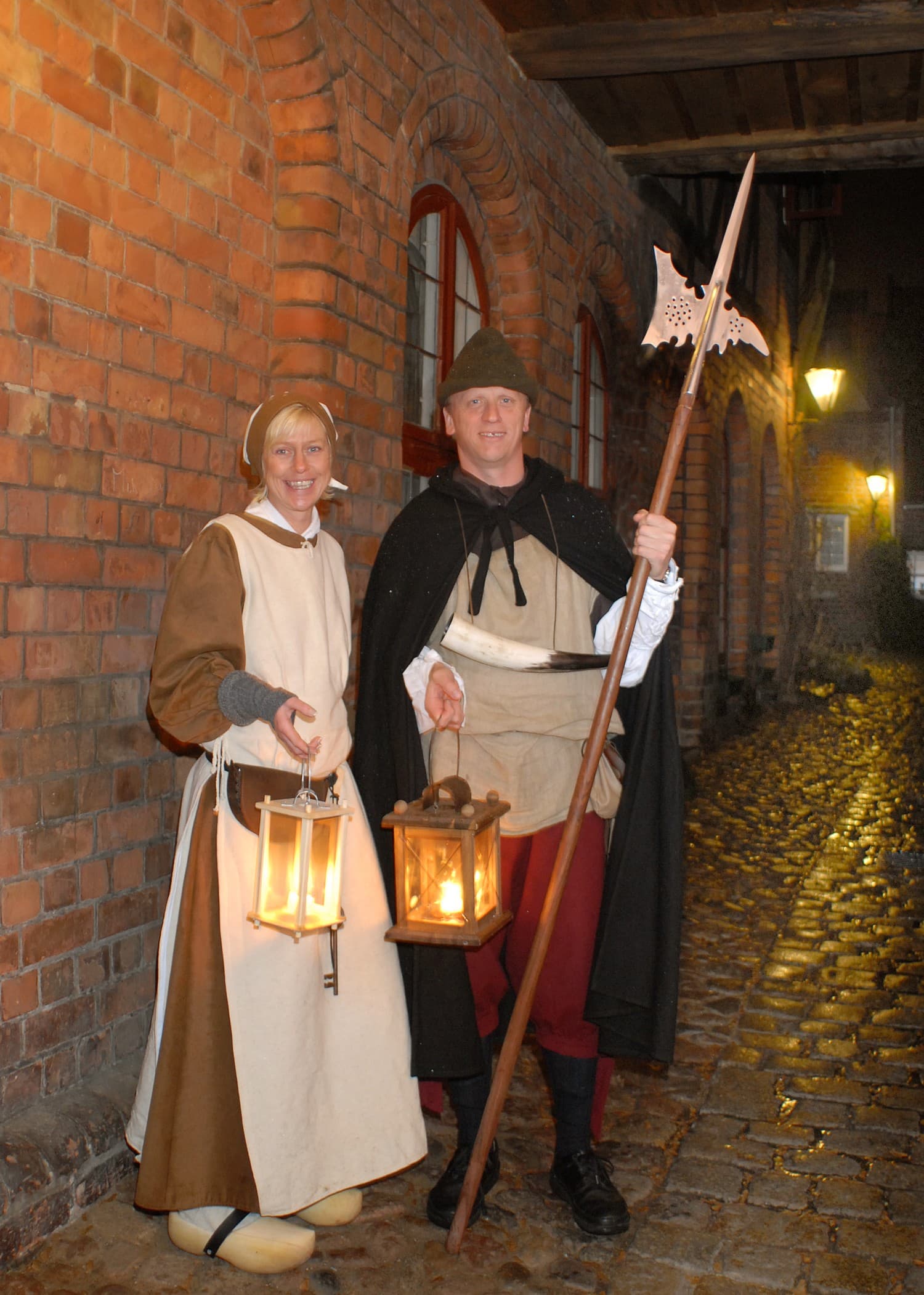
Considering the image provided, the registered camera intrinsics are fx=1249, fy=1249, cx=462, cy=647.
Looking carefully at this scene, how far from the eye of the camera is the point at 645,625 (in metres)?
2.95

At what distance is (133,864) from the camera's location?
332cm

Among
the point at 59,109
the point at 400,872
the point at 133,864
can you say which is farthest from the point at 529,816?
the point at 59,109

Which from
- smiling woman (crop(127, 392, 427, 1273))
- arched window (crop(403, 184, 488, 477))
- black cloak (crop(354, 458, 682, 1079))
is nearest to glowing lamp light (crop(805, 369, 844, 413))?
arched window (crop(403, 184, 488, 477))

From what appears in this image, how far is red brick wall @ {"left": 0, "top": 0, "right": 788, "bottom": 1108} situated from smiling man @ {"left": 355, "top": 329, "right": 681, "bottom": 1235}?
0.68 meters

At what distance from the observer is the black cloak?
306 cm

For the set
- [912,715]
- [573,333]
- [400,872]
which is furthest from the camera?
[912,715]

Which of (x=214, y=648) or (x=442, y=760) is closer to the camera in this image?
(x=214, y=648)

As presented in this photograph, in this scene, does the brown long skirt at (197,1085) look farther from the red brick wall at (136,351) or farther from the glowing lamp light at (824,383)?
the glowing lamp light at (824,383)

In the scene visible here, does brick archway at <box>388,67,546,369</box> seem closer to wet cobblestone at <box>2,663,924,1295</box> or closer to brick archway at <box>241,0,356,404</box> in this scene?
brick archway at <box>241,0,356,404</box>

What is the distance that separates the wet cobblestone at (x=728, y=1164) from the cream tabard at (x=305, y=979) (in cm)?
23

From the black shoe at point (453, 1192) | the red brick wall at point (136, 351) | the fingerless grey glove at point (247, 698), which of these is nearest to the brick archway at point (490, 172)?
the red brick wall at point (136, 351)

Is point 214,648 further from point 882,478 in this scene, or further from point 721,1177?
point 882,478

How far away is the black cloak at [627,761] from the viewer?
3.06m

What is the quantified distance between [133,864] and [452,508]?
127 cm
